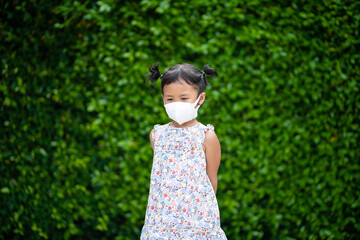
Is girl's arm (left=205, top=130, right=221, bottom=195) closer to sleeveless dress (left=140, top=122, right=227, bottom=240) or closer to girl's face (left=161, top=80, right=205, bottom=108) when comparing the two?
sleeveless dress (left=140, top=122, right=227, bottom=240)

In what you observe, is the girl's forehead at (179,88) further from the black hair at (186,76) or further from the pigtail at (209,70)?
the pigtail at (209,70)

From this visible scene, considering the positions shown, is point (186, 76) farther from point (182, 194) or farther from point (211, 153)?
point (182, 194)

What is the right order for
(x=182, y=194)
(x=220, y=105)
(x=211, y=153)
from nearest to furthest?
(x=182, y=194), (x=211, y=153), (x=220, y=105)

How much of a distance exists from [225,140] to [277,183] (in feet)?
2.19

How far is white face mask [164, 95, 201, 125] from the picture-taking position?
2.55 meters

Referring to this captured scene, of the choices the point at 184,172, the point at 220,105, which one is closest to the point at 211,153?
the point at 184,172

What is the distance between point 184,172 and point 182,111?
14.8 inches

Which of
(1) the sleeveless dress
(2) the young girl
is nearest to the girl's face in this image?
(2) the young girl

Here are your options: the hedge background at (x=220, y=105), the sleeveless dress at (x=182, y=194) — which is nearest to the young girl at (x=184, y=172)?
the sleeveless dress at (x=182, y=194)

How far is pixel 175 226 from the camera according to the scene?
8.26 ft

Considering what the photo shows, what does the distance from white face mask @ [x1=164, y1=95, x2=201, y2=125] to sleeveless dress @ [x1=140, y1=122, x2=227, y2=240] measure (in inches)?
3.5

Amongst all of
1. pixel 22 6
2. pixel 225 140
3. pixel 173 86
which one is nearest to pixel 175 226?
pixel 173 86

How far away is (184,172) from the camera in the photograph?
256 centimetres

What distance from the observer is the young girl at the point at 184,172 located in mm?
2525
